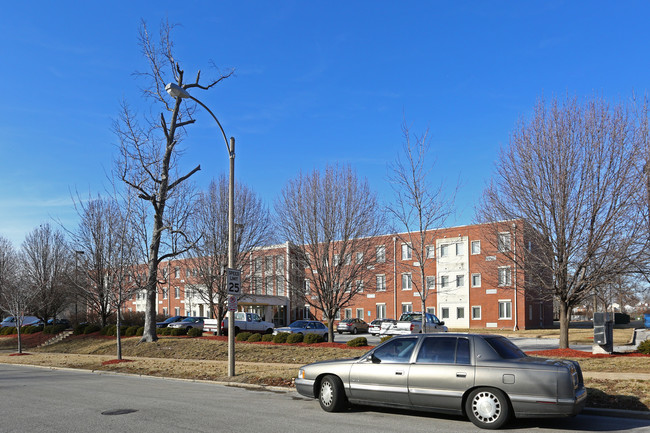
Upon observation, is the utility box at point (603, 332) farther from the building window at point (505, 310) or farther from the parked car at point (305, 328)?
the building window at point (505, 310)

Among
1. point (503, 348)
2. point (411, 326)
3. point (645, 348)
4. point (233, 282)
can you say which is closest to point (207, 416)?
point (503, 348)

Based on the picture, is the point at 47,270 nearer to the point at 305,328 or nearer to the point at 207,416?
the point at 305,328

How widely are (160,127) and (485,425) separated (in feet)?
75.5

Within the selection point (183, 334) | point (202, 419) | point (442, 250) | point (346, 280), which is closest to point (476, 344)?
point (202, 419)

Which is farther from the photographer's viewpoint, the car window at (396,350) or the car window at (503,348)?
the car window at (396,350)

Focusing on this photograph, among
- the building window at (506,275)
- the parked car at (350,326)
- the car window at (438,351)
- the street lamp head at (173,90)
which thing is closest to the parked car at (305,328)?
the parked car at (350,326)

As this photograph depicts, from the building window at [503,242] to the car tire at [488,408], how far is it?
451 inches

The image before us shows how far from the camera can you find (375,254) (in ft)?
85.3

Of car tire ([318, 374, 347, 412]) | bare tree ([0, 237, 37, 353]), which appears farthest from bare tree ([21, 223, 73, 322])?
car tire ([318, 374, 347, 412])

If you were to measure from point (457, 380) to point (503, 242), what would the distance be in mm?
11826

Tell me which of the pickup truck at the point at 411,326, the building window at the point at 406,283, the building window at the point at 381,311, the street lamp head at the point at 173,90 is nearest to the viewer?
the street lamp head at the point at 173,90

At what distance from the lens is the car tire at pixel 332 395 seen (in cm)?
991

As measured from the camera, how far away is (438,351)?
30.1 feet

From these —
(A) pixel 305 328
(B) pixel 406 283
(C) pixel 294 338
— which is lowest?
(A) pixel 305 328
